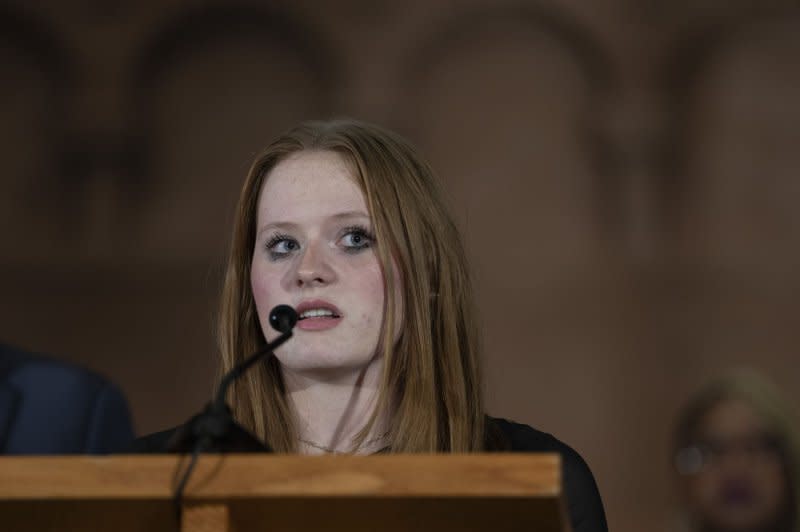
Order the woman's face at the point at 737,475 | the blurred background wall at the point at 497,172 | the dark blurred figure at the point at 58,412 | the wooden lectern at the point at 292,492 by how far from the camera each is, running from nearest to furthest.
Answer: the wooden lectern at the point at 292,492 < the dark blurred figure at the point at 58,412 < the woman's face at the point at 737,475 < the blurred background wall at the point at 497,172

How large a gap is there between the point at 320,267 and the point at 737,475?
3.68m

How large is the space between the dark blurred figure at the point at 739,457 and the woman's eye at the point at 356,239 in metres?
3.48

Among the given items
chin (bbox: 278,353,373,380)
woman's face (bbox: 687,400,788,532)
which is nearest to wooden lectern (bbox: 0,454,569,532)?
chin (bbox: 278,353,373,380)

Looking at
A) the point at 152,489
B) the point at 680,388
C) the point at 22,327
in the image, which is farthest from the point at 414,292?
the point at 22,327

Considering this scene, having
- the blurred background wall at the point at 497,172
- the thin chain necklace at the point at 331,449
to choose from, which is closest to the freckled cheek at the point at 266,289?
the thin chain necklace at the point at 331,449

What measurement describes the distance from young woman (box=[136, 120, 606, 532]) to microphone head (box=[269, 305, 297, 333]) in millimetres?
146

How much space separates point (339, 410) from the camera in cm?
243

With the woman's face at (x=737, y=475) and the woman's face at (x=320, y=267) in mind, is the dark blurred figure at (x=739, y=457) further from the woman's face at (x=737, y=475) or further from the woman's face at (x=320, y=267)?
the woman's face at (x=320, y=267)

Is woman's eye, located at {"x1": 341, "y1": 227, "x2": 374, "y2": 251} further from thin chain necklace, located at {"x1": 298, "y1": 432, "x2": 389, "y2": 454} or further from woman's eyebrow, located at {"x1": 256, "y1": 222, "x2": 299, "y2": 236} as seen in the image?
thin chain necklace, located at {"x1": 298, "y1": 432, "x2": 389, "y2": 454}

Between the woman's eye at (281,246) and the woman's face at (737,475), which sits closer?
the woman's eye at (281,246)

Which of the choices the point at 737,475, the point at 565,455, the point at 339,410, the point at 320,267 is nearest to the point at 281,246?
the point at 320,267

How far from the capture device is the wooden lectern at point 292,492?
156 centimetres

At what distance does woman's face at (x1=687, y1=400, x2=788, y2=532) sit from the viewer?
18.0ft

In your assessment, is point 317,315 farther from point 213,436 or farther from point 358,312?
point 213,436
